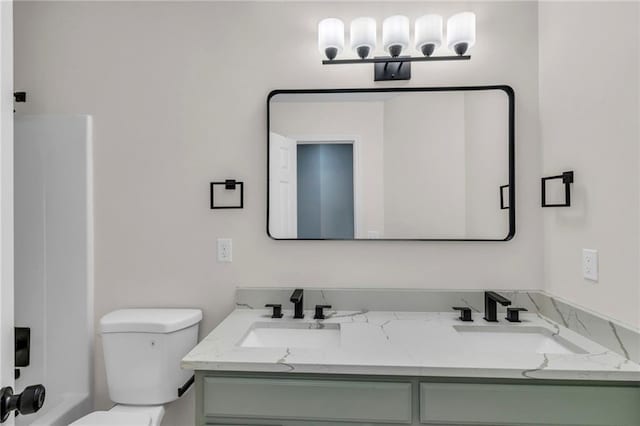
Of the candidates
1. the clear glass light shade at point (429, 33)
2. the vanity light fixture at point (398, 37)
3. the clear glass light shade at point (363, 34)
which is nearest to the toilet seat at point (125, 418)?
the vanity light fixture at point (398, 37)

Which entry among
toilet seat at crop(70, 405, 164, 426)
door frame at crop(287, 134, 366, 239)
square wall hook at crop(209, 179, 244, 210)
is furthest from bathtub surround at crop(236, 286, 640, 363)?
toilet seat at crop(70, 405, 164, 426)

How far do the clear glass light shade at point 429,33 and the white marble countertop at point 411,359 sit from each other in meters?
1.23

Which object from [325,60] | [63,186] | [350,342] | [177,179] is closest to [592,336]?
[350,342]

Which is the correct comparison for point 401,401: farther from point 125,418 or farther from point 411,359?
point 125,418

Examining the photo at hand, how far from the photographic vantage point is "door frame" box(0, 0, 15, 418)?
730mm

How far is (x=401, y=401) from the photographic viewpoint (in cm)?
113

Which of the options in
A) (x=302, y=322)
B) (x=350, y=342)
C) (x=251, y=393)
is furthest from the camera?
(x=302, y=322)

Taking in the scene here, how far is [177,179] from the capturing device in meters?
1.77

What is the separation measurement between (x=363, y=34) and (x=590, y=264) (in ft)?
4.30

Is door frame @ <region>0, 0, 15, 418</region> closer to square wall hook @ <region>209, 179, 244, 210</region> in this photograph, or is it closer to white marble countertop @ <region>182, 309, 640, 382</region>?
white marble countertop @ <region>182, 309, 640, 382</region>

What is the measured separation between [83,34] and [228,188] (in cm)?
108

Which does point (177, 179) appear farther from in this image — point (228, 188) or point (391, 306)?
point (391, 306)

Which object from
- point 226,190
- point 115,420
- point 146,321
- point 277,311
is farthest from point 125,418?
point 226,190

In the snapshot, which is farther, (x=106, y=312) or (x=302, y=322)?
(x=106, y=312)
